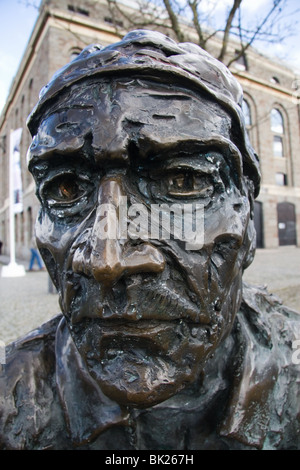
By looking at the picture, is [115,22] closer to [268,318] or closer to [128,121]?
[128,121]

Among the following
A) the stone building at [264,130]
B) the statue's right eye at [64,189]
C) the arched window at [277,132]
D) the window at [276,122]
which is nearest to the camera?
the statue's right eye at [64,189]

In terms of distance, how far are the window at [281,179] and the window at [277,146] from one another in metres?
1.31

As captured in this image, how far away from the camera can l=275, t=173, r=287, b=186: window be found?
826 inches

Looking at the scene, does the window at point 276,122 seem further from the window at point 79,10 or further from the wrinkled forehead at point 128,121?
the wrinkled forehead at point 128,121

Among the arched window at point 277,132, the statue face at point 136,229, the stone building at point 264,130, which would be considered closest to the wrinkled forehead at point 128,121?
the statue face at point 136,229

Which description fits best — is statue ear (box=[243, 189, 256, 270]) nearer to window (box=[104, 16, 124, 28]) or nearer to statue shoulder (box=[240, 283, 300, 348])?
statue shoulder (box=[240, 283, 300, 348])

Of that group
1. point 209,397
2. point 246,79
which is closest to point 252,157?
point 209,397

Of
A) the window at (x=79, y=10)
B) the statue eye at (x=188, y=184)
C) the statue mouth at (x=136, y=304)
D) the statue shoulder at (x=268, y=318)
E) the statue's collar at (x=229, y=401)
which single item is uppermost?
the window at (x=79, y=10)

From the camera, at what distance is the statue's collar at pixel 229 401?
114 centimetres

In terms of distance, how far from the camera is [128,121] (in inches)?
39.6

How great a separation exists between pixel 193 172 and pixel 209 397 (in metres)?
0.86

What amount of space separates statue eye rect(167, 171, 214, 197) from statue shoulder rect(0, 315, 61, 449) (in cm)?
86

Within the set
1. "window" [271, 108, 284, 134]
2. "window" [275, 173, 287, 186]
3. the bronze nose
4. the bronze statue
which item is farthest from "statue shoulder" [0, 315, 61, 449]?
"window" [271, 108, 284, 134]

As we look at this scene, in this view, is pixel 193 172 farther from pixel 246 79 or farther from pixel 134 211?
pixel 246 79
